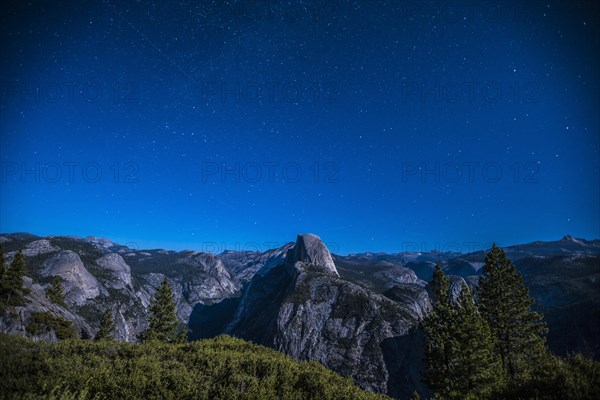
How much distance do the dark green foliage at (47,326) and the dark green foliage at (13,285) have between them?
3.74 metres

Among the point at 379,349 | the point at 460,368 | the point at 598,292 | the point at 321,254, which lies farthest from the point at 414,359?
the point at 598,292

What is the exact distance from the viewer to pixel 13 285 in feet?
145

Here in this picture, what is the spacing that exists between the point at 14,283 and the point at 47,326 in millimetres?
9096

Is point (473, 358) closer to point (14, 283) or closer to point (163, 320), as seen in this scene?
point (163, 320)

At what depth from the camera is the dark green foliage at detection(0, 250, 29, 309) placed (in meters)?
42.9

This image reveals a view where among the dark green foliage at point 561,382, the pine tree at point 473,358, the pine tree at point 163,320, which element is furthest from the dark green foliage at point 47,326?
the dark green foliage at point 561,382

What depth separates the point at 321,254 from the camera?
19950cm

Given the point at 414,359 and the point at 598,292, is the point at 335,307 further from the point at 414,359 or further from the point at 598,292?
the point at 598,292

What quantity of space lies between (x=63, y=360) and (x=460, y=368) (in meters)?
28.8

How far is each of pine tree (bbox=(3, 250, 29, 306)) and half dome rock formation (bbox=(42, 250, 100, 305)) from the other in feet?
402

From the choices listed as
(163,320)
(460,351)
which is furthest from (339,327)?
(460,351)

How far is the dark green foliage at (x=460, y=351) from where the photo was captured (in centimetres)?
2460

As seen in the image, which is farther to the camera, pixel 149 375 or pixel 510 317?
pixel 510 317

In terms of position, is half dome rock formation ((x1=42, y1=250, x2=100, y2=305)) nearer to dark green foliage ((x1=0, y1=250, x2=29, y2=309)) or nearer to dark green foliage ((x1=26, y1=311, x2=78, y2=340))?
dark green foliage ((x1=0, y1=250, x2=29, y2=309))
